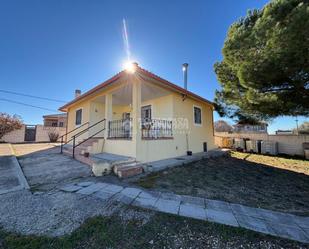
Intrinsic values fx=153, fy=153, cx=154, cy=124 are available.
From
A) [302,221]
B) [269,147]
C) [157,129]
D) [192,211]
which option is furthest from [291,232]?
[269,147]

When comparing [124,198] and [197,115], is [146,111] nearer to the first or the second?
[197,115]

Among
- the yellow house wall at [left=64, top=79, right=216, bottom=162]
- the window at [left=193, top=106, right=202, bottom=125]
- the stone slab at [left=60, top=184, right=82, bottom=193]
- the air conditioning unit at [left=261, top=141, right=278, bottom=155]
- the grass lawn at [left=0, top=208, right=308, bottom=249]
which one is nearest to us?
the grass lawn at [left=0, top=208, right=308, bottom=249]

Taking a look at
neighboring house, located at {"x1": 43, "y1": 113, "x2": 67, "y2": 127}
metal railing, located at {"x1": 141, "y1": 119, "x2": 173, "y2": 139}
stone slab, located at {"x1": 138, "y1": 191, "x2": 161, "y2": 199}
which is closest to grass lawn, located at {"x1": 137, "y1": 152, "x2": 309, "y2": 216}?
stone slab, located at {"x1": 138, "y1": 191, "x2": 161, "y2": 199}

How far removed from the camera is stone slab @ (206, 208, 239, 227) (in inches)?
99.7

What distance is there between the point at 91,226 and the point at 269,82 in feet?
24.0

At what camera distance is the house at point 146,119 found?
20.1ft

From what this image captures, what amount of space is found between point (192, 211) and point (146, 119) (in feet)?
19.5

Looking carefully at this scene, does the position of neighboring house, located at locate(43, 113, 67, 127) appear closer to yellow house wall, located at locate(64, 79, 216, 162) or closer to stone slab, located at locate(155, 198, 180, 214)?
yellow house wall, located at locate(64, 79, 216, 162)

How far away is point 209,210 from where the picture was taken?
295cm

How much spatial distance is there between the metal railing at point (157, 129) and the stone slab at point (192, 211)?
12.6 feet

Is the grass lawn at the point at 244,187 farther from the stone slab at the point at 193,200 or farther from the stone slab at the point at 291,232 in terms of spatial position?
the stone slab at the point at 291,232

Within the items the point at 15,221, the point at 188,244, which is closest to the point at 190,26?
the point at 188,244

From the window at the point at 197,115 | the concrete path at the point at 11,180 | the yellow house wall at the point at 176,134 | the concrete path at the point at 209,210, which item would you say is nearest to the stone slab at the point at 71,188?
the concrete path at the point at 209,210

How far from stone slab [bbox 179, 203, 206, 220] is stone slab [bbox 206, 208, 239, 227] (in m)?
0.09
